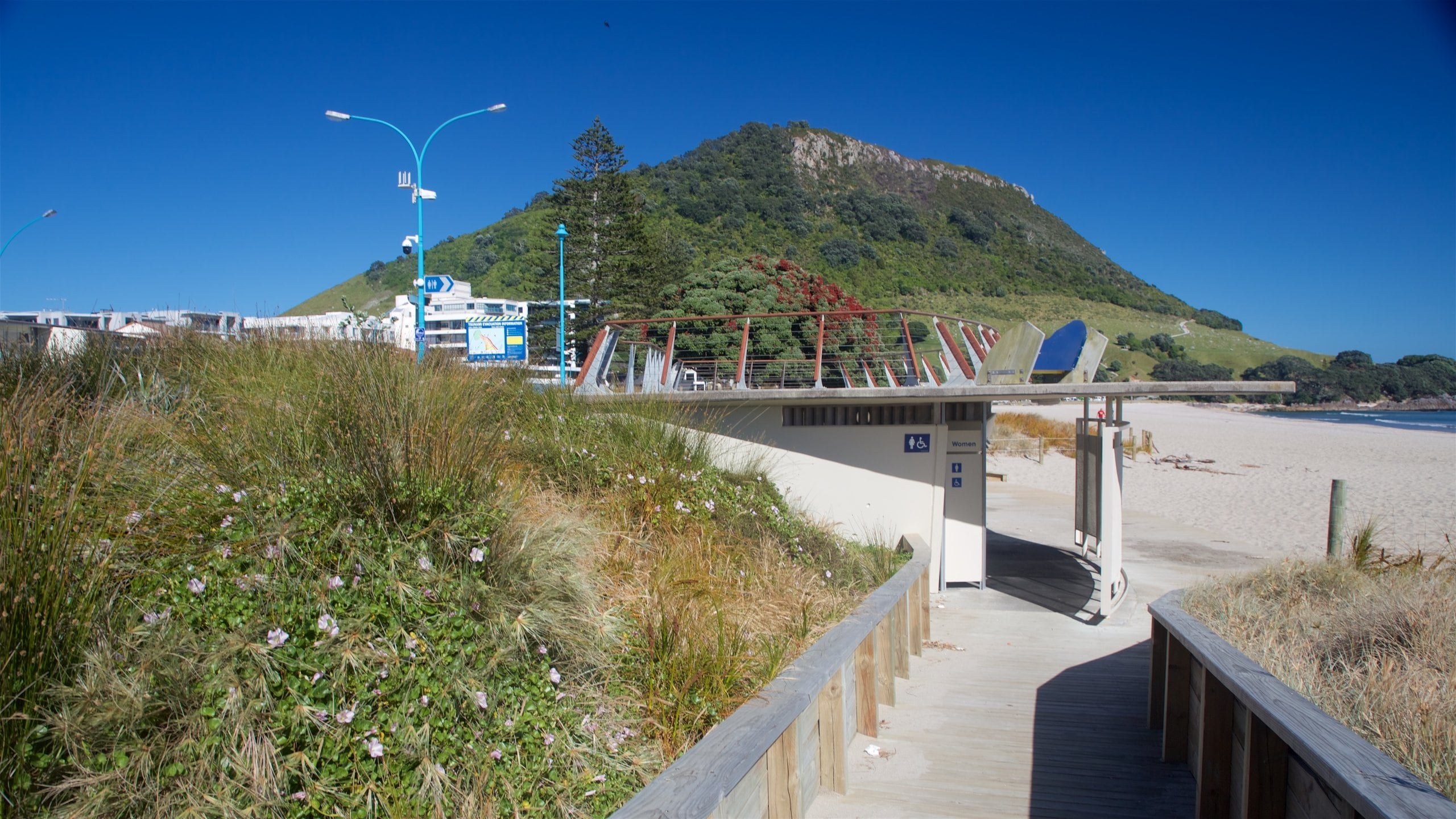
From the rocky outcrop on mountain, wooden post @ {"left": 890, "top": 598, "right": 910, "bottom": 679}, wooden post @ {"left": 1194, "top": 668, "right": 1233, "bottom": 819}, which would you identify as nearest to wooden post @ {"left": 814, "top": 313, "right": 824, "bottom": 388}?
wooden post @ {"left": 890, "top": 598, "right": 910, "bottom": 679}

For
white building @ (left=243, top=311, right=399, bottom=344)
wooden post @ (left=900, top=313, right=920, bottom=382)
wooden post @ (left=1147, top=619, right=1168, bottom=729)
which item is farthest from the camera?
wooden post @ (left=900, top=313, right=920, bottom=382)

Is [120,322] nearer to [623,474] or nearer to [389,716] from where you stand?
[623,474]

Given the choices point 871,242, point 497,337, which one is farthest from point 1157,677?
point 871,242

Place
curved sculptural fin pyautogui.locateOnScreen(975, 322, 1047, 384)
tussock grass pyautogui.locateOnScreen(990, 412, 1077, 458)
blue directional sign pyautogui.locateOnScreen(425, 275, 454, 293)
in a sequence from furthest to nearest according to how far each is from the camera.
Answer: tussock grass pyautogui.locateOnScreen(990, 412, 1077, 458), blue directional sign pyautogui.locateOnScreen(425, 275, 454, 293), curved sculptural fin pyautogui.locateOnScreen(975, 322, 1047, 384)

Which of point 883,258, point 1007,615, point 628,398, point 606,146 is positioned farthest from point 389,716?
point 883,258

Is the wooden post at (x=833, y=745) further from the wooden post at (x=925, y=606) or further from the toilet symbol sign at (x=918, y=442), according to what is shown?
the toilet symbol sign at (x=918, y=442)

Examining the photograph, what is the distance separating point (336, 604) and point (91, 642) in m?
0.60

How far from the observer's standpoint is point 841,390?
995cm

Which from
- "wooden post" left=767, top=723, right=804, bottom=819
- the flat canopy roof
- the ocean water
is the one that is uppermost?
the flat canopy roof

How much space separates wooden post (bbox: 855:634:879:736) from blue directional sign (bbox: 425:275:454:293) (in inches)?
607

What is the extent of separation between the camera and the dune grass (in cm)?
209

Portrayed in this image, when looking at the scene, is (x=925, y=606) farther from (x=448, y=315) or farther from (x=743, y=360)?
(x=448, y=315)

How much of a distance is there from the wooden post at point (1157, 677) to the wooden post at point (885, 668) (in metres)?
1.49

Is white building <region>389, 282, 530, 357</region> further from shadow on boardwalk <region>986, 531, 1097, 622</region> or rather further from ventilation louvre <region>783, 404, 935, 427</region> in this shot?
shadow on boardwalk <region>986, 531, 1097, 622</region>
